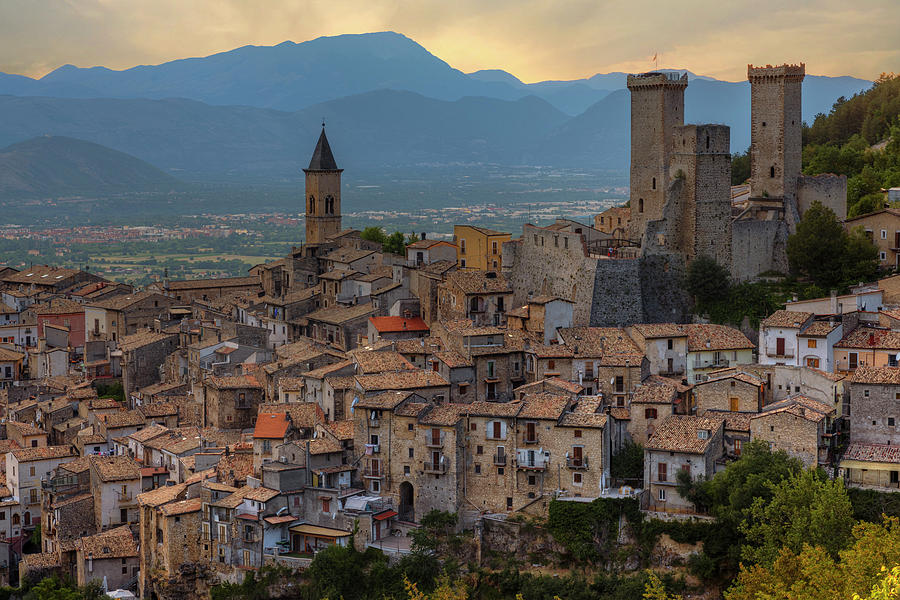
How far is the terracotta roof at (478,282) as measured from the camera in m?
54.5

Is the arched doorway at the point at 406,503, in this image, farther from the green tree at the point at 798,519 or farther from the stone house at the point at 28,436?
the stone house at the point at 28,436

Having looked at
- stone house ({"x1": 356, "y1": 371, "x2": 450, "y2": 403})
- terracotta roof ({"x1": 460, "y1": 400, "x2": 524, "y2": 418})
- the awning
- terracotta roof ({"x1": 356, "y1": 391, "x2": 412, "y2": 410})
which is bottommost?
the awning

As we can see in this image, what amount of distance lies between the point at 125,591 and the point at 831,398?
2550 cm

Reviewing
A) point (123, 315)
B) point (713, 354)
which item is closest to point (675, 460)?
point (713, 354)

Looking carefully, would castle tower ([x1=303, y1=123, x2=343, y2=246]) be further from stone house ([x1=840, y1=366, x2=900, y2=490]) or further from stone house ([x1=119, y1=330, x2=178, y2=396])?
stone house ([x1=840, y1=366, x2=900, y2=490])

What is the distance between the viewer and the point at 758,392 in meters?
43.2

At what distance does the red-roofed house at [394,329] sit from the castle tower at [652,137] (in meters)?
10.2

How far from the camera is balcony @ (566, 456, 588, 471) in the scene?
41719 mm

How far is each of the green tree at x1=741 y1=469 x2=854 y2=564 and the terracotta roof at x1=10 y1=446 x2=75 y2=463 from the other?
28.6m

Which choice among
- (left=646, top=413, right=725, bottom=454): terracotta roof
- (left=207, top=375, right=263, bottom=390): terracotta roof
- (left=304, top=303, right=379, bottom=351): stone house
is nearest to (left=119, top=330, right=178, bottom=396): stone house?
(left=304, top=303, right=379, bottom=351): stone house

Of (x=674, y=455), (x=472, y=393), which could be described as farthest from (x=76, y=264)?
(x=674, y=455)

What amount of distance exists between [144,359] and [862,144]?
154 feet

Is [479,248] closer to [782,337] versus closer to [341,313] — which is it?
[341,313]

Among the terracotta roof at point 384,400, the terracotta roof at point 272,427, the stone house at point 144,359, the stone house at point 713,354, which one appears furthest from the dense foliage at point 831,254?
the stone house at point 144,359
